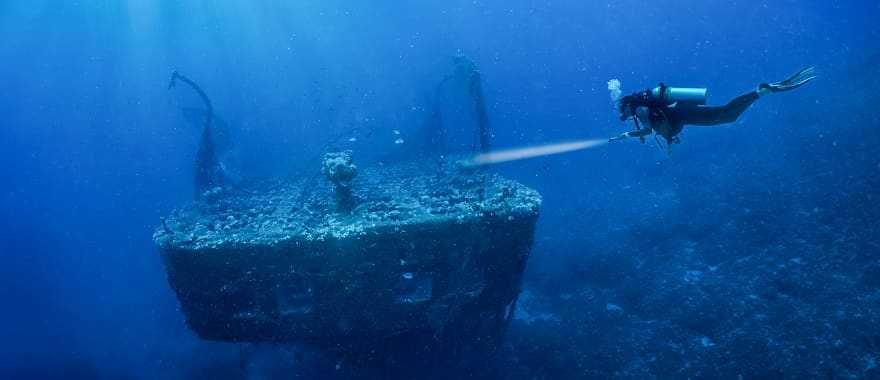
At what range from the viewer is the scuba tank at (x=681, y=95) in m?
3.07

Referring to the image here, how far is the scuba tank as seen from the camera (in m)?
3.07

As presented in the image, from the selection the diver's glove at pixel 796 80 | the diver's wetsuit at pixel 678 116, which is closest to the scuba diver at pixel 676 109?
the diver's wetsuit at pixel 678 116

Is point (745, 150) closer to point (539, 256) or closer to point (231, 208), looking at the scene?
point (539, 256)

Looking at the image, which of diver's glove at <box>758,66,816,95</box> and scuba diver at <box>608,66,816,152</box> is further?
scuba diver at <box>608,66,816,152</box>

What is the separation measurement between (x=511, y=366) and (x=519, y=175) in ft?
57.6

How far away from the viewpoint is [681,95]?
3104 mm

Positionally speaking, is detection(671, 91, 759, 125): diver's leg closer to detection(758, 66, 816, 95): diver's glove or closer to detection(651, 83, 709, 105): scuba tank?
detection(651, 83, 709, 105): scuba tank

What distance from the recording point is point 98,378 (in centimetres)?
1445

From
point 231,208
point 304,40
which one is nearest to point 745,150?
point 231,208

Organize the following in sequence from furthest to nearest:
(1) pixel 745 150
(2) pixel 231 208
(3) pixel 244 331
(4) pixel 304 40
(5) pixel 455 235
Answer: (4) pixel 304 40, (1) pixel 745 150, (2) pixel 231 208, (3) pixel 244 331, (5) pixel 455 235

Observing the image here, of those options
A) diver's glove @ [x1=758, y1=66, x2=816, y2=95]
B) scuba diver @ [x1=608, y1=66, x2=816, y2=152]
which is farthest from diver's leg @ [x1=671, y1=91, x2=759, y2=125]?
diver's glove @ [x1=758, y1=66, x2=816, y2=95]

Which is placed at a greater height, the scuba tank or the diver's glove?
the diver's glove

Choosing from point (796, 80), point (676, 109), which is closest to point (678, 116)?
point (676, 109)

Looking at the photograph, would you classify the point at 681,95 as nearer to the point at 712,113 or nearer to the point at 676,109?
the point at 676,109
